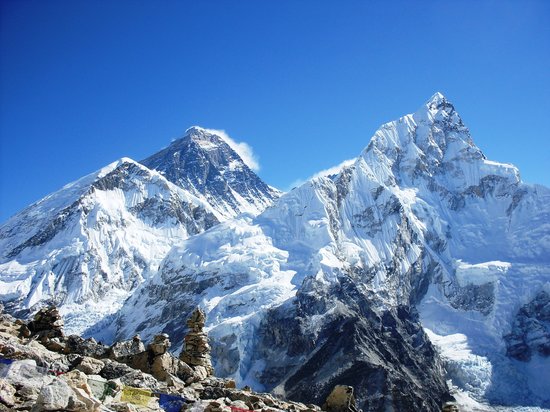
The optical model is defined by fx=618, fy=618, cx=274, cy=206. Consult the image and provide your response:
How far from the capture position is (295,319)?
19125cm

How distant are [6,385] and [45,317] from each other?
24977 mm

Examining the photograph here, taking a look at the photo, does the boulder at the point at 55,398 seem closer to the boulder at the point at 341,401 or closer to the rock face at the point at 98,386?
the rock face at the point at 98,386

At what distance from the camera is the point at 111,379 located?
25391mm

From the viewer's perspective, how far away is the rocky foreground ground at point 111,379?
56.4 feet

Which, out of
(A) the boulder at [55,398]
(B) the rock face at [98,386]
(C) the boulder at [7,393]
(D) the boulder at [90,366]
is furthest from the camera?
(D) the boulder at [90,366]

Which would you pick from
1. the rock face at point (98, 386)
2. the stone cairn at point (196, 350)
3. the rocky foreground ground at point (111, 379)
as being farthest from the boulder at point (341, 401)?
the stone cairn at point (196, 350)

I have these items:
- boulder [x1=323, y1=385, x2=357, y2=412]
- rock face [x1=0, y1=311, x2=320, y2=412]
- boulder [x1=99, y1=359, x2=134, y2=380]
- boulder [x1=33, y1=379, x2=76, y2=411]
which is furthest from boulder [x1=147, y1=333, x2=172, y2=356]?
boulder [x1=33, y1=379, x2=76, y2=411]

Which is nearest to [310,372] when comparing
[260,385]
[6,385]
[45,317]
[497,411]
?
[260,385]

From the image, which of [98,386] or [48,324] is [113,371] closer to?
[98,386]

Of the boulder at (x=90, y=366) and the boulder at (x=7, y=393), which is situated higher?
the boulder at (x=90, y=366)

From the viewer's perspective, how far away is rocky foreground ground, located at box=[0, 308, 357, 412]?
17.2 m

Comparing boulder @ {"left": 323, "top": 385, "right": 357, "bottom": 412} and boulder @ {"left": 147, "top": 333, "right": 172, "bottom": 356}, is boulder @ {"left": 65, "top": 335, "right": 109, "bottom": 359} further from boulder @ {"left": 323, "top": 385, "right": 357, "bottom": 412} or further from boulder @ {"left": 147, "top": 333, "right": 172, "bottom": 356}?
boulder @ {"left": 323, "top": 385, "right": 357, "bottom": 412}

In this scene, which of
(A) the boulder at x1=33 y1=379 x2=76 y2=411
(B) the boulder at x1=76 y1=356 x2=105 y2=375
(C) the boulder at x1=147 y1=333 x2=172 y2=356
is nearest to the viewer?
(A) the boulder at x1=33 y1=379 x2=76 y2=411

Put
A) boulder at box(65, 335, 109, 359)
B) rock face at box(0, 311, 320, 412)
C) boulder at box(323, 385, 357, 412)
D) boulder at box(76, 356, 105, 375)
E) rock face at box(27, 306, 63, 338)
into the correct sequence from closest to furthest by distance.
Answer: rock face at box(0, 311, 320, 412) < boulder at box(76, 356, 105, 375) < boulder at box(323, 385, 357, 412) < boulder at box(65, 335, 109, 359) < rock face at box(27, 306, 63, 338)
